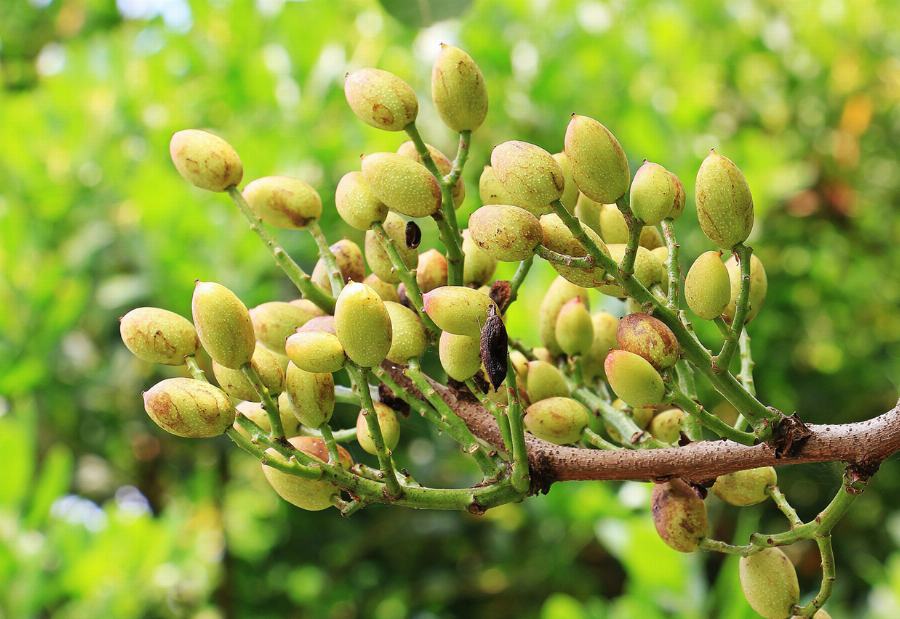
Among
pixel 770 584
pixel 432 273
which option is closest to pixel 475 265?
pixel 432 273

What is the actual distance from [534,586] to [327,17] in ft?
6.04

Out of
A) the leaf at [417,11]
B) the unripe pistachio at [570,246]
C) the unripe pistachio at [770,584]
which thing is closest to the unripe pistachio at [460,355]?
the unripe pistachio at [570,246]

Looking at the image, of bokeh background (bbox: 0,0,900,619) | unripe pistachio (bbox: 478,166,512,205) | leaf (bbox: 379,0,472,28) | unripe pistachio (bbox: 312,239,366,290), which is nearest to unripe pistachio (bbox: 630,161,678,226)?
unripe pistachio (bbox: 478,166,512,205)

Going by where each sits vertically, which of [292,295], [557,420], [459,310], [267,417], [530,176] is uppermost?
[530,176]

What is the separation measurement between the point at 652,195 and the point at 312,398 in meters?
0.35

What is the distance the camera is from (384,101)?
Result: 957mm

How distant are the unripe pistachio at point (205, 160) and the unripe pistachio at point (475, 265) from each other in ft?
0.81

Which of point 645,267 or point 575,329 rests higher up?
point 645,267

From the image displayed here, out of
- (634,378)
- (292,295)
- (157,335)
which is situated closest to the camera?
(634,378)

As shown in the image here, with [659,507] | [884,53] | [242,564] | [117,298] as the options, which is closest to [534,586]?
[242,564]

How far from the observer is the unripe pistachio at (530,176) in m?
0.83

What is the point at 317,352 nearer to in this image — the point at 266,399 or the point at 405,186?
the point at 266,399

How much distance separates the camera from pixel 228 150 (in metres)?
1.06

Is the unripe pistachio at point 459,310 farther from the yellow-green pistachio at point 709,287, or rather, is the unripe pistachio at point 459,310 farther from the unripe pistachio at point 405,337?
the yellow-green pistachio at point 709,287
